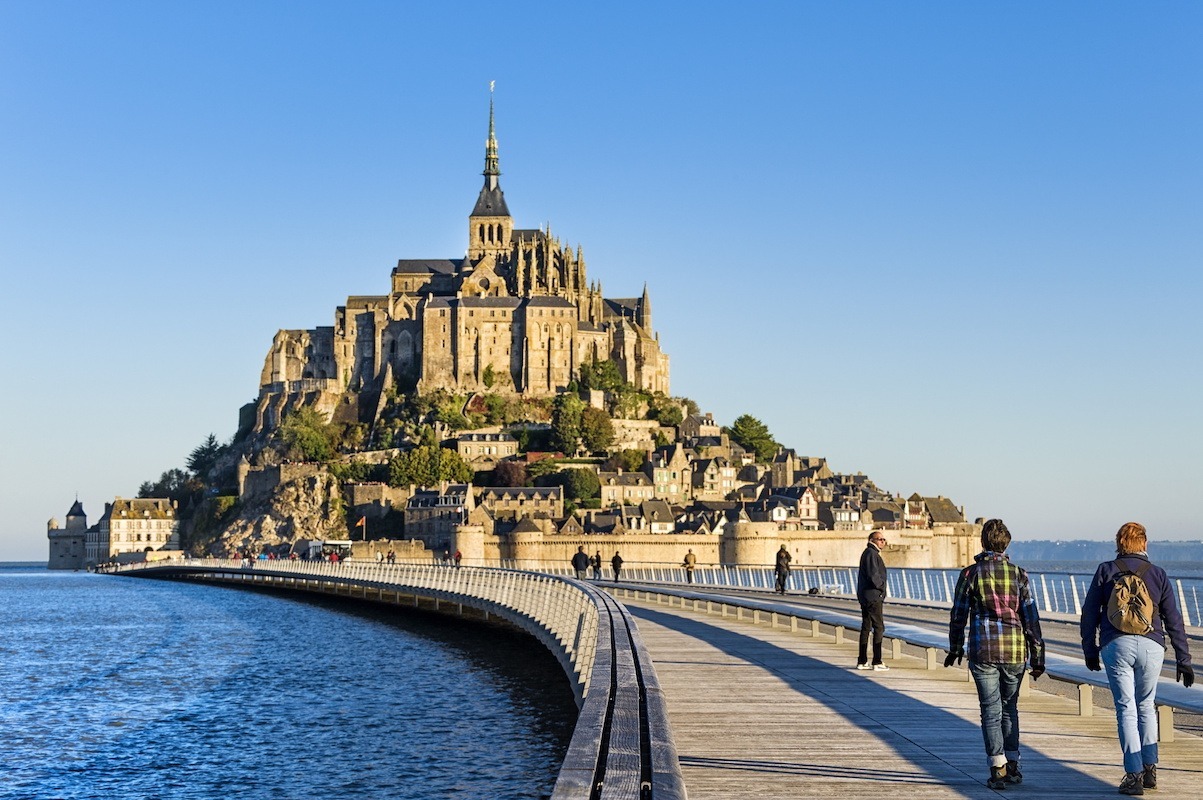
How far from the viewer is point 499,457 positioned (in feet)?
424

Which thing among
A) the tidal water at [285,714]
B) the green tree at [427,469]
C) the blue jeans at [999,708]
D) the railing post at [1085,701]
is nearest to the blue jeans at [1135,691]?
the blue jeans at [999,708]

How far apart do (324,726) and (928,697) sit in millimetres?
13950

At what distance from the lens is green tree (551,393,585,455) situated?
12850cm

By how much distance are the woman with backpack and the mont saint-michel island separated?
338 feet

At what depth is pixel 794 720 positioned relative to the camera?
13156 millimetres

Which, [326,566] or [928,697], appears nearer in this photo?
[928,697]

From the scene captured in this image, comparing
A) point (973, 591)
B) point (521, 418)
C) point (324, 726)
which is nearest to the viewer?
point (973, 591)

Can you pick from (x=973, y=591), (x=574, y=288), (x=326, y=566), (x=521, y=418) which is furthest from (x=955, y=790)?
(x=574, y=288)

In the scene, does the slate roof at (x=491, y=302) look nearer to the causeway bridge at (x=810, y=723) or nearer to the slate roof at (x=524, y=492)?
the slate roof at (x=524, y=492)

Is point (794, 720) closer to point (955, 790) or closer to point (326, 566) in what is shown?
point (955, 790)

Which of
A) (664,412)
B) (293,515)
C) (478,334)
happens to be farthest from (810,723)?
(664,412)

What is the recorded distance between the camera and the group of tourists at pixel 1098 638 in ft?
32.2

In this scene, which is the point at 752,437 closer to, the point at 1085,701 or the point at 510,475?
the point at 510,475

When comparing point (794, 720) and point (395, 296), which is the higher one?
point (395, 296)
